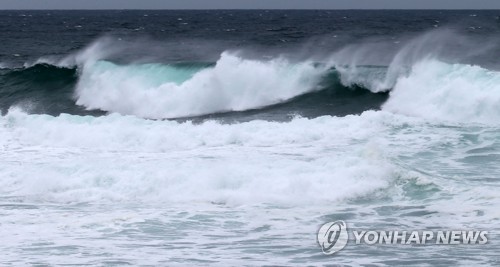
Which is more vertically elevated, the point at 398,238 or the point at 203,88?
the point at 203,88

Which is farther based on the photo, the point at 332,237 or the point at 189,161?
the point at 189,161

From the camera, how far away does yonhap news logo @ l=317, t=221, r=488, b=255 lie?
9625 millimetres

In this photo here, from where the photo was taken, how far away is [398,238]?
9820 mm

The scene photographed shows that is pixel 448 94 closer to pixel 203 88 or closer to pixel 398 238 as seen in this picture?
pixel 203 88

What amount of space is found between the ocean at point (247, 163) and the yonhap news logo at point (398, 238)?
130mm

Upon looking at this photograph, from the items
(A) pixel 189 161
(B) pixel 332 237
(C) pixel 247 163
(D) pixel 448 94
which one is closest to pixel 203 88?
(D) pixel 448 94

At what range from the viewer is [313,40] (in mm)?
48531

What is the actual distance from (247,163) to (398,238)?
14.6 ft

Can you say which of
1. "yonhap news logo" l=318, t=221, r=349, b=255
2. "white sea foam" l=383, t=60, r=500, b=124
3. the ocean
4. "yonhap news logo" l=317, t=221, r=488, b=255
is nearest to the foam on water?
the ocean

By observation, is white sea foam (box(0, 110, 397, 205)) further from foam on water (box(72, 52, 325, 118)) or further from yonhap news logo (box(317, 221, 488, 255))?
foam on water (box(72, 52, 325, 118))

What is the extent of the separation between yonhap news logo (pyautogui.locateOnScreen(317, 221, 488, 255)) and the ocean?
0.13 m

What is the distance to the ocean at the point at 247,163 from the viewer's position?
982 cm

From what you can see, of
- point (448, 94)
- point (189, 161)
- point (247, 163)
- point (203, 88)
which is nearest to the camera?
point (247, 163)

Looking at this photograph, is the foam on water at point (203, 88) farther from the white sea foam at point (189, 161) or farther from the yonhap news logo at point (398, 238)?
the yonhap news logo at point (398, 238)
